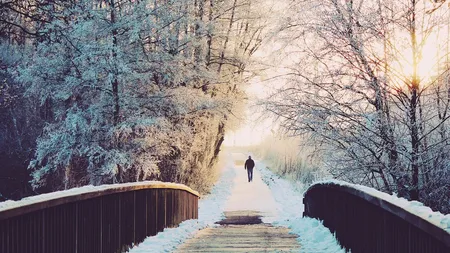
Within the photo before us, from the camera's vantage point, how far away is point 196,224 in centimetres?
1280

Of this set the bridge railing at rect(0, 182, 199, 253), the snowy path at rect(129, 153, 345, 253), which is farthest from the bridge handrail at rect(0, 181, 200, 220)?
the snowy path at rect(129, 153, 345, 253)

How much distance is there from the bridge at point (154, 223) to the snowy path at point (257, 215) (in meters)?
0.16

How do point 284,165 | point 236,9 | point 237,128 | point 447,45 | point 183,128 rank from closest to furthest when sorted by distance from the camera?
1. point 447,45
2. point 183,128
3. point 236,9
4. point 237,128
5. point 284,165

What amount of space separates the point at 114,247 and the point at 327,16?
5798mm

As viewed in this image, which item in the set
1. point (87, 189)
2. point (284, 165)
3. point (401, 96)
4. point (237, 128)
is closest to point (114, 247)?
point (87, 189)

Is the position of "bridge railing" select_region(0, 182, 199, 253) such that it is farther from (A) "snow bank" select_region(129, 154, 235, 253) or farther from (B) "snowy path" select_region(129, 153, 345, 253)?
(B) "snowy path" select_region(129, 153, 345, 253)

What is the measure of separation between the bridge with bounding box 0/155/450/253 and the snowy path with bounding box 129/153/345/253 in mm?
156

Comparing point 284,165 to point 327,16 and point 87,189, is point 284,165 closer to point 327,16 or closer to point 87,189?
point 327,16

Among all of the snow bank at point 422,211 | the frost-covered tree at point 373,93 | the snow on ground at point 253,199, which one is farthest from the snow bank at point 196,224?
the snow bank at point 422,211

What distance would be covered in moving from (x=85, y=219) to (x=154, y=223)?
3.53m

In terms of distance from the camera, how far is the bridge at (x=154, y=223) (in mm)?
3869

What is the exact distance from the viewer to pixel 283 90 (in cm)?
1050

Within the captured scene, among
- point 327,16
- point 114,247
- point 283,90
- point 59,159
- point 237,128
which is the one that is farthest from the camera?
point 237,128

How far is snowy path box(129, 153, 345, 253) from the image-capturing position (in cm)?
798
